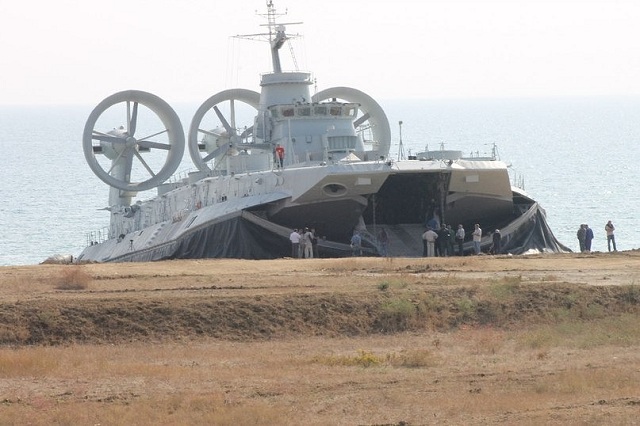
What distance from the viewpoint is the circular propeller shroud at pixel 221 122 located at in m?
42.7

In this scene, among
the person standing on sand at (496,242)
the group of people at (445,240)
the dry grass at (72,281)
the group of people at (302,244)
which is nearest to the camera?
the dry grass at (72,281)

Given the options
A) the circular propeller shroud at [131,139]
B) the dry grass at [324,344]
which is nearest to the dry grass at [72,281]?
the dry grass at [324,344]

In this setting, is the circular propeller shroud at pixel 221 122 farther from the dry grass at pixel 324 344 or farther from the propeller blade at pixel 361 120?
the dry grass at pixel 324 344

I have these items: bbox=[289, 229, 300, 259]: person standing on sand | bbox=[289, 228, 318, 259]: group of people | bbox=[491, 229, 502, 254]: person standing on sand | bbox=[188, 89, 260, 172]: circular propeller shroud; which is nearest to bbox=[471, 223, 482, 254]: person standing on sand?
bbox=[491, 229, 502, 254]: person standing on sand

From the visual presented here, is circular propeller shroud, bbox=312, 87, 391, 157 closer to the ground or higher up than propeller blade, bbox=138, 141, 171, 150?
higher up

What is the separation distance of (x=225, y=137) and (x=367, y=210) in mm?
9754

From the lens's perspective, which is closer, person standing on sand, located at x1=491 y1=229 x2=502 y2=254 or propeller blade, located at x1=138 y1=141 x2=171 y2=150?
person standing on sand, located at x1=491 y1=229 x2=502 y2=254

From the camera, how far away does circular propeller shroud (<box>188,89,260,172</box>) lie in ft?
140

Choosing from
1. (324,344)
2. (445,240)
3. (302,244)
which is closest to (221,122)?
(302,244)

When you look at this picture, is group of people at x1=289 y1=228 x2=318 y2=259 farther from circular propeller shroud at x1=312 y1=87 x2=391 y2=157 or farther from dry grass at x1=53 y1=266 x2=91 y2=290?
circular propeller shroud at x1=312 y1=87 x2=391 y2=157

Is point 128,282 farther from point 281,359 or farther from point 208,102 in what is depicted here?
point 208,102

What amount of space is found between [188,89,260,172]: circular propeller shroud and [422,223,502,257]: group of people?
949 cm

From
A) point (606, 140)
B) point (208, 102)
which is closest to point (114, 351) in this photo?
point (208, 102)

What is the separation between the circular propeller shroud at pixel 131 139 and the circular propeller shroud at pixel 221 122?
0.42 m
